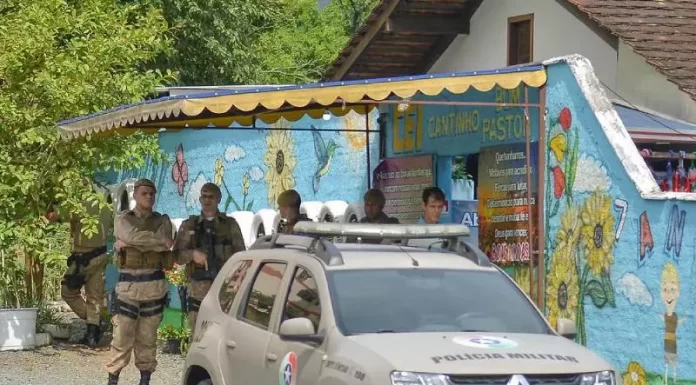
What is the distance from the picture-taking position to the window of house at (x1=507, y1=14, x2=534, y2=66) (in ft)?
52.2

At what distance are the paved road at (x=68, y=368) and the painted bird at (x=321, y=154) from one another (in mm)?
3041

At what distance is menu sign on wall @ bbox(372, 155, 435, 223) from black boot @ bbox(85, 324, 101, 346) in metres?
4.08

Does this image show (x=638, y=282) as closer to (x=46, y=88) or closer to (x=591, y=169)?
(x=591, y=169)

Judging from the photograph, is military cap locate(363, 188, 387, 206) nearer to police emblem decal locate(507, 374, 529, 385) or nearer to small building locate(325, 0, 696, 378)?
small building locate(325, 0, 696, 378)

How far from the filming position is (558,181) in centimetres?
1169

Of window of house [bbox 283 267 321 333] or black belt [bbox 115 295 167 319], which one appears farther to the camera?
black belt [bbox 115 295 167 319]

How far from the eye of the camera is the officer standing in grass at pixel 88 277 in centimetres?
1688

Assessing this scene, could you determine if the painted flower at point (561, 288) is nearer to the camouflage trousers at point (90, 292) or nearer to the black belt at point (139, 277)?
the black belt at point (139, 277)

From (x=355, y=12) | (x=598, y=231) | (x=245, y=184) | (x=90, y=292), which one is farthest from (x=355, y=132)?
(x=355, y=12)

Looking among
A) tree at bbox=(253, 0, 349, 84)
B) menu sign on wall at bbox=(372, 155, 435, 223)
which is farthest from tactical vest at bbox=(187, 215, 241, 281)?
tree at bbox=(253, 0, 349, 84)

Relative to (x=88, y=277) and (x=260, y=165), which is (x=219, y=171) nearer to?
(x=260, y=165)

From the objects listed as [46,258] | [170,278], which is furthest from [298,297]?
[170,278]

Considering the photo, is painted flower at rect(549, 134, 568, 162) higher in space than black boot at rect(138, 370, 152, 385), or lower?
higher

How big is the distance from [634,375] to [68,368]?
22.1 feet
